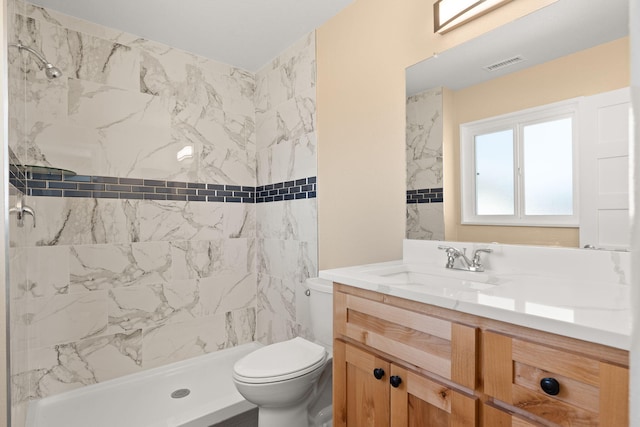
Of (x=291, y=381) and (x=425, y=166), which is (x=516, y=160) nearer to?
(x=425, y=166)

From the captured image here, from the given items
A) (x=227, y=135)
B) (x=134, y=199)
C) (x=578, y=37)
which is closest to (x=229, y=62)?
(x=227, y=135)

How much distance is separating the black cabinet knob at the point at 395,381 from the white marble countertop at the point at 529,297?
0.85ft

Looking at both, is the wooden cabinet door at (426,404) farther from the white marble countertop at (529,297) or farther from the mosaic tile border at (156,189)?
the mosaic tile border at (156,189)

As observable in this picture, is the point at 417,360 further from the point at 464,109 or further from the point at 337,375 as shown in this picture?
the point at 464,109

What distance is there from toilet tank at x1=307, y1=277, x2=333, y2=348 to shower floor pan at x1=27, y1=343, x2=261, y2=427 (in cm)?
55

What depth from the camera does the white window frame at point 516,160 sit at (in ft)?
3.93

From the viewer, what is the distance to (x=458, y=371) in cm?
92

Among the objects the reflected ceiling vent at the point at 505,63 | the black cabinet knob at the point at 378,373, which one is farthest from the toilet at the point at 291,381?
the reflected ceiling vent at the point at 505,63

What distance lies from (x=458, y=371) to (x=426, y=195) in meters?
0.91

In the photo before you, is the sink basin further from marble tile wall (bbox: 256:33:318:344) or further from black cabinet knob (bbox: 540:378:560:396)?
marble tile wall (bbox: 256:33:318:344)

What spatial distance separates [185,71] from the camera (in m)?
2.55

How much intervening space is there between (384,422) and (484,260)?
28.6 inches

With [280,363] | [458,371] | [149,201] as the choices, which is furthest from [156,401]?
[458,371]

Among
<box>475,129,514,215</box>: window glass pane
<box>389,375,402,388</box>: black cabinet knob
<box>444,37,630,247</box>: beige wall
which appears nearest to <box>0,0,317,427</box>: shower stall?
<box>444,37,630,247</box>: beige wall
